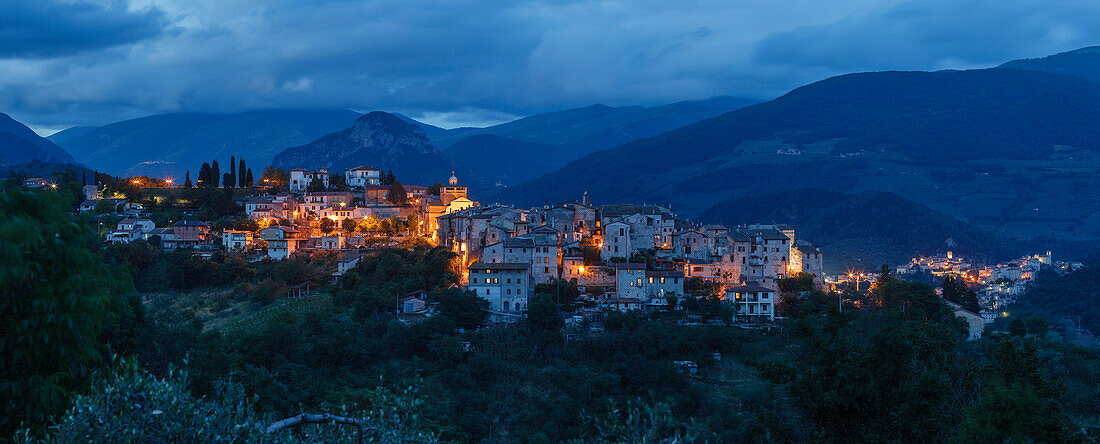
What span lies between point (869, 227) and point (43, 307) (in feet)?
385

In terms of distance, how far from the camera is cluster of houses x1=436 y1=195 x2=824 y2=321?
4569cm

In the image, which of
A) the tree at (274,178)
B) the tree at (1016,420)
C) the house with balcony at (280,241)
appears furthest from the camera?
the tree at (274,178)

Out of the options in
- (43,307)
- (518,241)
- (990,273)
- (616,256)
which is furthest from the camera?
(990,273)

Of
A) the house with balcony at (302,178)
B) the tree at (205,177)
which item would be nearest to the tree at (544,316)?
the house with balcony at (302,178)

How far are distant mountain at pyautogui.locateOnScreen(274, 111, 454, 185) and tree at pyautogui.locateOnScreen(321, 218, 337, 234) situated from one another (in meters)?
124

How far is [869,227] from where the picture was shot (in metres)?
114

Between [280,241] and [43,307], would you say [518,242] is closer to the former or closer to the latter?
[280,241]

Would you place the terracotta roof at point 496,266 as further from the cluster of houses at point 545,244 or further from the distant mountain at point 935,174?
the distant mountain at point 935,174

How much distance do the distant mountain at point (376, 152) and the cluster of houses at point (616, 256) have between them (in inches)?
5273

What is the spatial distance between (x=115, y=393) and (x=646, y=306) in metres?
39.4

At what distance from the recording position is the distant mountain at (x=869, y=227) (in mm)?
104537

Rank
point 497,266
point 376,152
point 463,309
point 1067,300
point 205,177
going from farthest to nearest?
point 376,152
point 1067,300
point 205,177
point 497,266
point 463,309

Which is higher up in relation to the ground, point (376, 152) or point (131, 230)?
point (376, 152)

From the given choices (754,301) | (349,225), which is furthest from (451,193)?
(754,301)
